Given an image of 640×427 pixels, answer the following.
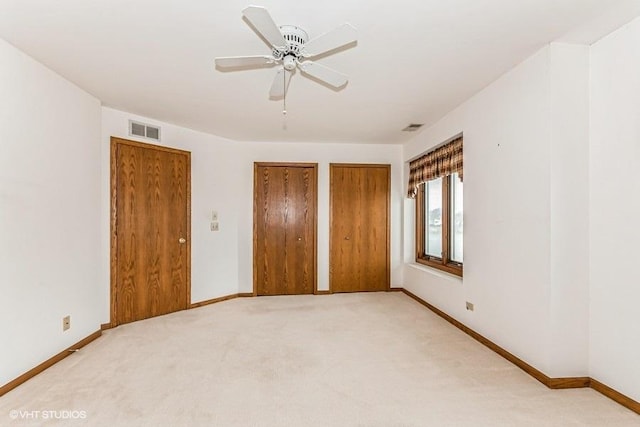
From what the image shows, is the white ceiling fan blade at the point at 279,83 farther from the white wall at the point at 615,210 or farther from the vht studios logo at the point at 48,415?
the vht studios logo at the point at 48,415

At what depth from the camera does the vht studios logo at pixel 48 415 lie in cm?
210

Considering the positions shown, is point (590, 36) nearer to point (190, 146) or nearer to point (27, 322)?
point (190, 146)

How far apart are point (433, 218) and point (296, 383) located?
3286 mm

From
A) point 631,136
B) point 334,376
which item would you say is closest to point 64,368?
point 334,376

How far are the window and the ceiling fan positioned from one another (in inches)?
87.4

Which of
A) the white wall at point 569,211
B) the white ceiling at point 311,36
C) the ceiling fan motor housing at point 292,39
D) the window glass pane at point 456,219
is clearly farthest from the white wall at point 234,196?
the white wall at point 569,211

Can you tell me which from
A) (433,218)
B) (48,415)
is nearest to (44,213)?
(48,415)

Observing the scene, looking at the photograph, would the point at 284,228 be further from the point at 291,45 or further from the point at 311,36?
the point at 291,45

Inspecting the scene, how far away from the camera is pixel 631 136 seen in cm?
218

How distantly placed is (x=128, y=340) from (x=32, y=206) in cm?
153

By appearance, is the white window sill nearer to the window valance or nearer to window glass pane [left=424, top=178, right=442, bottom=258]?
window glass pane [left=424, top=178, right=442, bottom=258]

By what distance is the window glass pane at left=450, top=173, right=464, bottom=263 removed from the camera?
13.5ft

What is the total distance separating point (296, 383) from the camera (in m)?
2.53

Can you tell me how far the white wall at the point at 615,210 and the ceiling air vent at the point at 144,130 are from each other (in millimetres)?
4330
